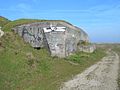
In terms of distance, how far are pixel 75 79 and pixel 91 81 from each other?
5.59ft

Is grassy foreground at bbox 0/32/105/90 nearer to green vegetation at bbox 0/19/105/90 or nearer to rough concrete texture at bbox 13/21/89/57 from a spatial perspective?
green vegetation at bbox 0/19/105/90

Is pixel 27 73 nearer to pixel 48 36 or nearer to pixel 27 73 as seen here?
pixel 27 73

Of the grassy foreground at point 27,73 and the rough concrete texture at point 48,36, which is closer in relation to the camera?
the grassy foreground at point 27,73

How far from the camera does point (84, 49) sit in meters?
53.9

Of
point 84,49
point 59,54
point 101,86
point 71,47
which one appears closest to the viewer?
point 101,86

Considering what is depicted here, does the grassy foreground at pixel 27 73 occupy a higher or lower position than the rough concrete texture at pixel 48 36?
lower

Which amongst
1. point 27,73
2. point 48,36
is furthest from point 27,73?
point 48,36

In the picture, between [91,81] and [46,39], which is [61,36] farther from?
[91,81]

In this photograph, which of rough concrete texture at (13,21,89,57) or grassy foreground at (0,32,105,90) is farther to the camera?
rough concrete texture at (13,21,89,57)

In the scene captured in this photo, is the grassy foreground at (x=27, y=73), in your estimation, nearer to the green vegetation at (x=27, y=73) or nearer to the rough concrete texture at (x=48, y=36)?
the green vegetation at (x=27, y=73)

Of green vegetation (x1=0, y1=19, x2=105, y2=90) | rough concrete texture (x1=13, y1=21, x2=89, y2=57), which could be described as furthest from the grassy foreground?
rough concrete texture (x1=13, y1=21, x2=89, y2=57)

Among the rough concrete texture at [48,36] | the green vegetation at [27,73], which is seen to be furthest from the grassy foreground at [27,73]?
the rough concrete texture at [48,36]

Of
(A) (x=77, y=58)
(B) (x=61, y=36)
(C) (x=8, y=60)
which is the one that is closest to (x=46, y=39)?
(B) (x=61, y=36)

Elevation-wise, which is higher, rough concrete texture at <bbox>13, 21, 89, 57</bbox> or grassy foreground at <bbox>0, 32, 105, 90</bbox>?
rough concrete texture at <bbox>13, 21, 89, 57</bbox>
